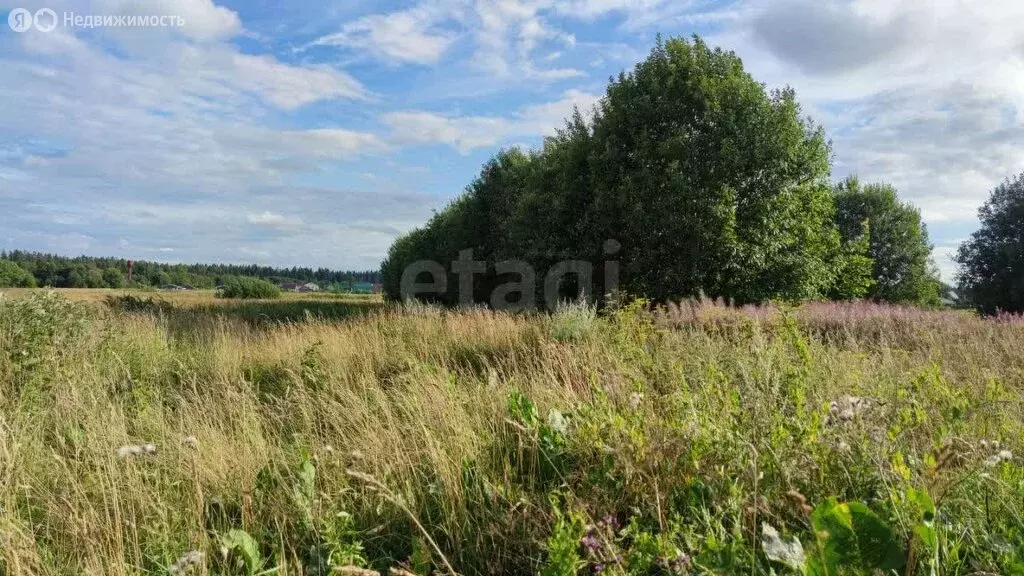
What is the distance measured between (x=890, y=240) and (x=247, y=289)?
3929 centimetres

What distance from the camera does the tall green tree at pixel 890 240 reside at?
1153 inches

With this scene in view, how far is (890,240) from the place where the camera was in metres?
29.8

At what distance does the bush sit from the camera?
42.9 meters

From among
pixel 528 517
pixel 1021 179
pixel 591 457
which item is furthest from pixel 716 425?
pixel 1021 179

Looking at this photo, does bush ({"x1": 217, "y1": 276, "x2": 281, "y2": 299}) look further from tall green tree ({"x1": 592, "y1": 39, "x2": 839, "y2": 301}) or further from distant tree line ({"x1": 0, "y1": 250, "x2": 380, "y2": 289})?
tall green tree ({"x1": 592, "y1": 39, "x2": 839, "y2": 301})

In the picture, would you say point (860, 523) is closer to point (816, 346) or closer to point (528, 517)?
point (528, 517)

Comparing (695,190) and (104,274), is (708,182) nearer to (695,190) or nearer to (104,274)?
(695,190)

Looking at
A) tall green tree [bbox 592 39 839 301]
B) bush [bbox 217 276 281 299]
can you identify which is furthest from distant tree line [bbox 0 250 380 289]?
tall green tree [bbox 592 39 839 301]

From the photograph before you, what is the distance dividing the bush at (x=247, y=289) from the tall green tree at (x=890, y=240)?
36.1 metres

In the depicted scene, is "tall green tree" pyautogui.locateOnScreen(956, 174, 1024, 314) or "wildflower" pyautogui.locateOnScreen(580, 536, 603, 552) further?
"tall green tree" pyautogui.locateOnScreen(956, 174, 1024, 314)

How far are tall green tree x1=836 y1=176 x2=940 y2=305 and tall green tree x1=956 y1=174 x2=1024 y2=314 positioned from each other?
14.9 feet

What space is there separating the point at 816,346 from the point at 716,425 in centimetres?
372

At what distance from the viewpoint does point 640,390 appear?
3.61m

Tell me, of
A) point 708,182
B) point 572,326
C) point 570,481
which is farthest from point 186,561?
point 708,182
